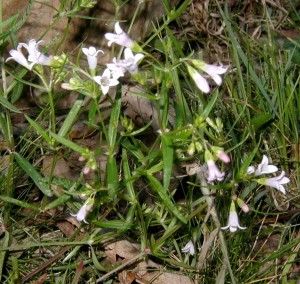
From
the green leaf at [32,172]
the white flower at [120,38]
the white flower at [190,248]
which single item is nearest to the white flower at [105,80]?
the white flower at [120,38]

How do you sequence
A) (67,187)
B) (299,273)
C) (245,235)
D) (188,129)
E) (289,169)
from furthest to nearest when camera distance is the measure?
(289,169) → (299,273) → (245,235) → (67,187) → (188,129)

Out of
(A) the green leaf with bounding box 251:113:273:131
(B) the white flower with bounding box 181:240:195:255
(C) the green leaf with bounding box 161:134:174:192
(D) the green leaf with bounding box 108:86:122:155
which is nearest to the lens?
(C) the green leaf with bounding box 161:134:174:192

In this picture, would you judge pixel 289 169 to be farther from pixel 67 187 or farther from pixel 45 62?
pixel 45 62

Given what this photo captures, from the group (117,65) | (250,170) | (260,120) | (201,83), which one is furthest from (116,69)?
(260,120)

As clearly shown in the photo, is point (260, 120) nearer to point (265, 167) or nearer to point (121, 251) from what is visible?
point (265, 167)

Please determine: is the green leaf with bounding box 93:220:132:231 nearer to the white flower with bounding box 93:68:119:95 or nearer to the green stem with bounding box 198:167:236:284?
the green stem with bounding box 198:167:236:284

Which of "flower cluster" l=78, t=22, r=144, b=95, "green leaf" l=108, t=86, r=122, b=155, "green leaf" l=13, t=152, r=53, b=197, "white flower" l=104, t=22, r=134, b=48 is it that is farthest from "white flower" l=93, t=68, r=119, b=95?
"green leaf" l=13, t=152, r=53, b=197

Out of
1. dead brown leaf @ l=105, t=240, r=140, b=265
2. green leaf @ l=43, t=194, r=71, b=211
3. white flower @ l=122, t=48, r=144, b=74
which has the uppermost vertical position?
white flower @ l=122, t=48, r=144, b=74

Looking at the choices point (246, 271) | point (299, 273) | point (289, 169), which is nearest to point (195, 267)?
point (246, 271)
